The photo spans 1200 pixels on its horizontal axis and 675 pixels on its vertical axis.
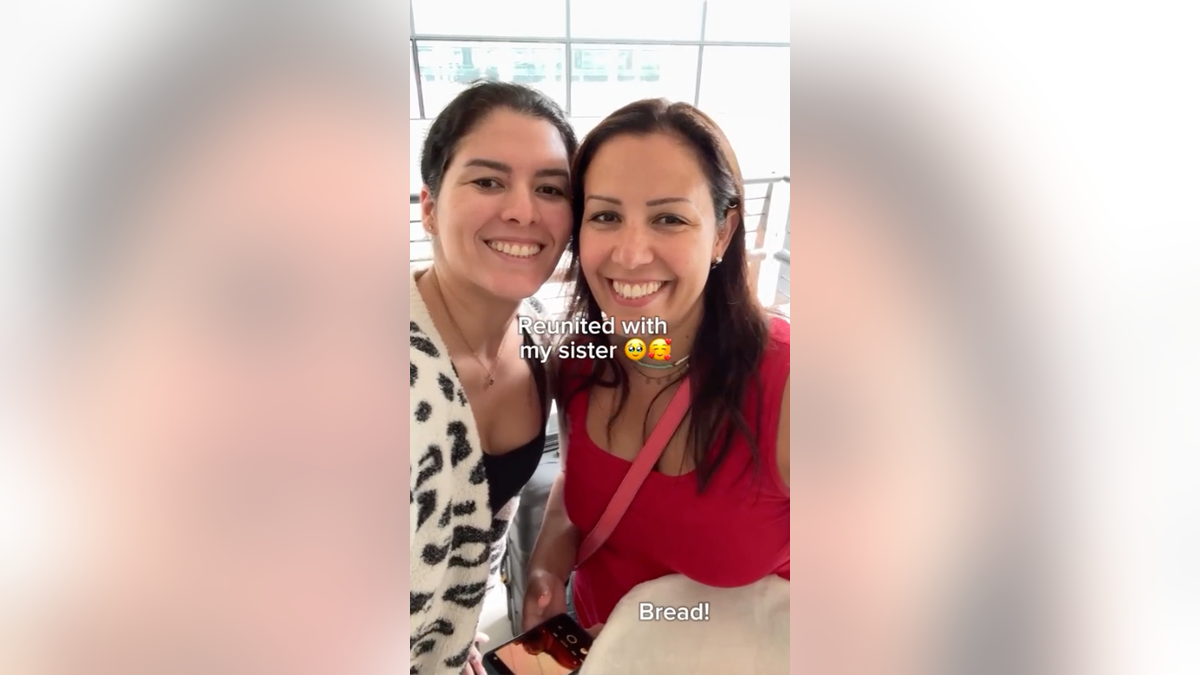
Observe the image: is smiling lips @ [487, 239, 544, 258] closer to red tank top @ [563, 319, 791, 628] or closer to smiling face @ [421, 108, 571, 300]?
smiling face @ [421, 108, 571, 300]

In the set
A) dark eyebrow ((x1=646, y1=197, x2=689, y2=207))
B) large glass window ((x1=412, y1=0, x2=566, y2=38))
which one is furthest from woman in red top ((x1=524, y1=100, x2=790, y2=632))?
large glass window ((x1=412, y1=0, x2=566, y2=38))

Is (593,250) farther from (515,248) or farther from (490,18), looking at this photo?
(490,18)

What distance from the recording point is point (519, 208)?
633 mm

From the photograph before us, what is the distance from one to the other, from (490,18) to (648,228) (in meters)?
0.26

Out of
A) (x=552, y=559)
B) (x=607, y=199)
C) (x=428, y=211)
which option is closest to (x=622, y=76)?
(x=607, y=199)

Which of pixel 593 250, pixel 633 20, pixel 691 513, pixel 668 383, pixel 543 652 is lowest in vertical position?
pixel 543 652

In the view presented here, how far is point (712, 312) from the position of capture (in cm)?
66

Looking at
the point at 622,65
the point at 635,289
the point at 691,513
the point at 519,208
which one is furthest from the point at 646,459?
the point at 622,65

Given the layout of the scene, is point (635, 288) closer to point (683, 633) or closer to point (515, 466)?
point (515, 466)

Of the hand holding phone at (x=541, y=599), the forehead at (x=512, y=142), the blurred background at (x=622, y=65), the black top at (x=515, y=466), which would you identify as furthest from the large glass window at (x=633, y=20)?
the hand holding phone at (x=541, y=599)

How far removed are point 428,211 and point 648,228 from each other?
222 mm

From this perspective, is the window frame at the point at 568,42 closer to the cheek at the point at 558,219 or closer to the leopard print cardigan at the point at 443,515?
the cheek at the point at 558,219

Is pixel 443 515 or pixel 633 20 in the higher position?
pixel 633 20
